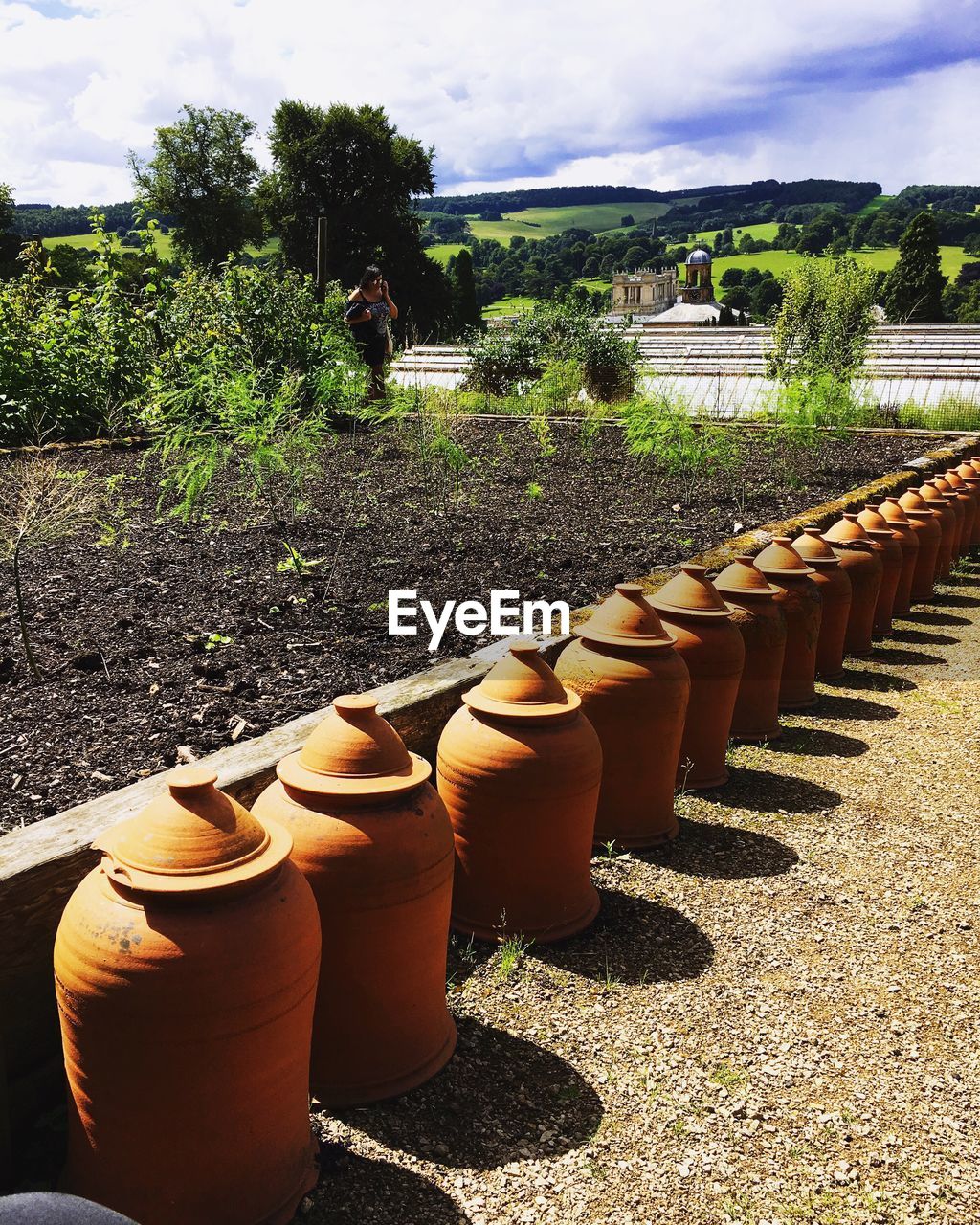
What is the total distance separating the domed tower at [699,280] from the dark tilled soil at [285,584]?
60.8 m

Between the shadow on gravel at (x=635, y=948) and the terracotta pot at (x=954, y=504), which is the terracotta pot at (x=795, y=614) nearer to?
the shadow on gravel at (x=635, y=948)

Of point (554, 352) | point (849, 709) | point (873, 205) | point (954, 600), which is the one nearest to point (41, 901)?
point (849, 709)

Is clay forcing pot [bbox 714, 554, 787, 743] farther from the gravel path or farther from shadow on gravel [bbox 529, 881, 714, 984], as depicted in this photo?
shadow on gravel [bbox 529, 881, 714, 984]

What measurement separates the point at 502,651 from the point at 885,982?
172 centimetres

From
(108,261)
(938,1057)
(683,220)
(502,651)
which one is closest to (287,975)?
(938,1057)

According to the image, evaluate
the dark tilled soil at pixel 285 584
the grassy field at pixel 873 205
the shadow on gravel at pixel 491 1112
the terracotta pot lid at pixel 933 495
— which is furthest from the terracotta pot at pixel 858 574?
the grassy field at pixel 873 205

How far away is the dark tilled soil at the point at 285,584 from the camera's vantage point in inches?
131

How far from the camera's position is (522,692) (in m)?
2.84

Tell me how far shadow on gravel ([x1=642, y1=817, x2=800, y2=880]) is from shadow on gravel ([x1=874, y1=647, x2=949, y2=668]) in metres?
2.71

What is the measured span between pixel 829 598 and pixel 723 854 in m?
2.23

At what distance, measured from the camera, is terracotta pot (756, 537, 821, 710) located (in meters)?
4.75

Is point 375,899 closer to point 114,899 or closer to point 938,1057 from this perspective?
point 114,899

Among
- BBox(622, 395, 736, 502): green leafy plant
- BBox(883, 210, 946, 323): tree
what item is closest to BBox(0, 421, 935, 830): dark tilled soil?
BBox(622, 395, 736, 502): green leafy plant

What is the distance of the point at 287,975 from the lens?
181 centimetres
